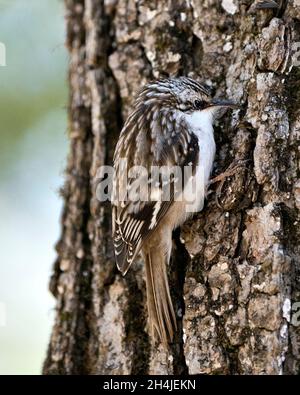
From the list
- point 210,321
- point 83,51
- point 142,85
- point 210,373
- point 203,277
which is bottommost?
point 210,373

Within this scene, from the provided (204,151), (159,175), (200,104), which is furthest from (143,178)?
(200,104)

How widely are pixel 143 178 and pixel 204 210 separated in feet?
0.88

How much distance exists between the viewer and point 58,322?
2824 millimetres

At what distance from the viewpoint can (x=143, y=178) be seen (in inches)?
104

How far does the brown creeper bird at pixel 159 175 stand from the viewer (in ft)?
8.45

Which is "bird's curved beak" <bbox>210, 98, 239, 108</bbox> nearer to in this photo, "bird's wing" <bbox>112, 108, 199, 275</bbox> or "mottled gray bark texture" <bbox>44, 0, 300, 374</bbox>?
"mottled gray bark texture" <bbox>44, 0, 300, 374</bbox>

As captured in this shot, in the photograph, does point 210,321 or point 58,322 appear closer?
point 210,321

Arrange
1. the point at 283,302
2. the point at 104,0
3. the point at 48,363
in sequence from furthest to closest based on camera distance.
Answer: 1. the point at 104,0
2. the point at 48,363
3. the point at 283,302

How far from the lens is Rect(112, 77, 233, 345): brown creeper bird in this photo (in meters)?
2.58

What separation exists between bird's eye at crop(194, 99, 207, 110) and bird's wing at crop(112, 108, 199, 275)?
0.09 meters

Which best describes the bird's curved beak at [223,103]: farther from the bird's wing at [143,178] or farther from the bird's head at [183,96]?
the bird's wing at [143,178]

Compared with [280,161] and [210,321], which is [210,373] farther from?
[280,161]

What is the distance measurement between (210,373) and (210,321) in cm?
17

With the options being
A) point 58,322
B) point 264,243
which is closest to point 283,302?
point 264,243
